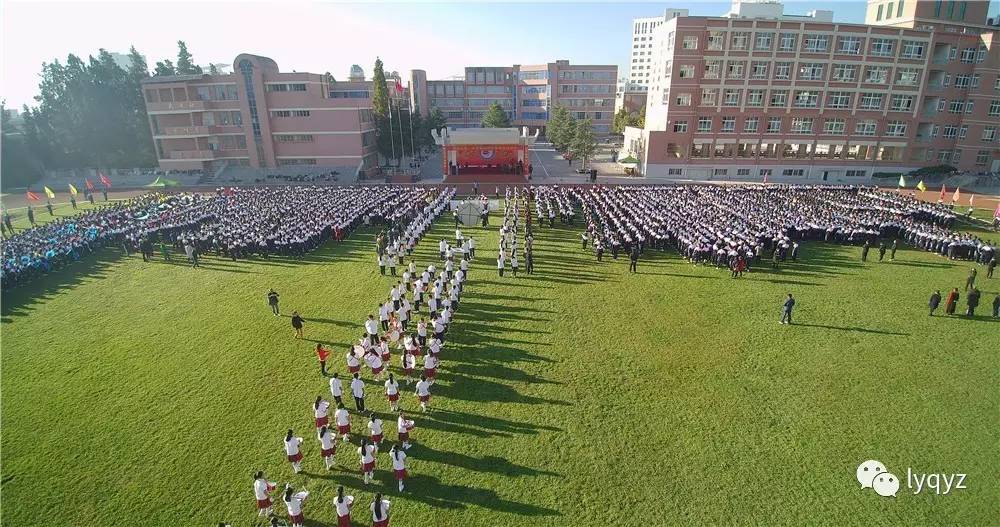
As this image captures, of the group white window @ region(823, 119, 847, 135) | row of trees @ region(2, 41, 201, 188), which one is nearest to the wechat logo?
white window @ region(823, 119, 847, 135)

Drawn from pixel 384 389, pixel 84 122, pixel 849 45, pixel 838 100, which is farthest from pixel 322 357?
pixel 84 122

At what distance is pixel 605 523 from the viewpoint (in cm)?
798

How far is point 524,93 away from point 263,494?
86886mm

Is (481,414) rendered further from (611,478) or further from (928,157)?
(928,157)

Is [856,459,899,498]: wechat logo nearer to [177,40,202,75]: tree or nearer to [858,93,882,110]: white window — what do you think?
[858,93,882,110]: white window

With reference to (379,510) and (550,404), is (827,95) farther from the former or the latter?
(379,510)

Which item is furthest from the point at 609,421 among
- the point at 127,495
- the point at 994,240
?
the point at 994,240

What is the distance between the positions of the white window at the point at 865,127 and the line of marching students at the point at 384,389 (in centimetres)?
4751

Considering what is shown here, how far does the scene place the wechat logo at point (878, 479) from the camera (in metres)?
8.54

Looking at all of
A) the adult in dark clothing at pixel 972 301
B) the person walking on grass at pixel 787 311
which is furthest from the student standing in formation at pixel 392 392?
the adult in dark clothing at pixel 972 301

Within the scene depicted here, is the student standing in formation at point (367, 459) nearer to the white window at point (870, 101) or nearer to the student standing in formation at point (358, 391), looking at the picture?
the student standing in formation at point (358, 391)

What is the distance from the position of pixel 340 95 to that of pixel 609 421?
173 feet

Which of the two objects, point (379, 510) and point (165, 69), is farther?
point (165, 69)

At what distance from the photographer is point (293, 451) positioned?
892 cm
